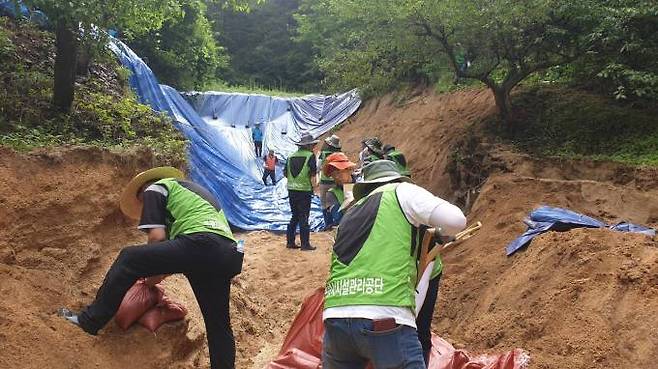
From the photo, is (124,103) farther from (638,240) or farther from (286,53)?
(286,53)

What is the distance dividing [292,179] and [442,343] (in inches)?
182

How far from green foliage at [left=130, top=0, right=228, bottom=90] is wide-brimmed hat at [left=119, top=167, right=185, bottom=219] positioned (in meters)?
13.7

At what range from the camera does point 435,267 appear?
388 cm

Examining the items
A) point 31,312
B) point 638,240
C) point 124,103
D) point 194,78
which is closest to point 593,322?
point 638,240

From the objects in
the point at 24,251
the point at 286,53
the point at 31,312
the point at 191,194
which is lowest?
the point at 31,312

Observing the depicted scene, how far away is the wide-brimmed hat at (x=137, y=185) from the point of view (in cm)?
415

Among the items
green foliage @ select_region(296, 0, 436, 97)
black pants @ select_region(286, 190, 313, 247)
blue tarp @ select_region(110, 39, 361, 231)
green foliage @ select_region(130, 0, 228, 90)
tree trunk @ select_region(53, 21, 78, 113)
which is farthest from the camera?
green foliage @ select_region(130, 0, 228, 90)

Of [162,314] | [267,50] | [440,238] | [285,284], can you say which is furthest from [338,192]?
[267,50]

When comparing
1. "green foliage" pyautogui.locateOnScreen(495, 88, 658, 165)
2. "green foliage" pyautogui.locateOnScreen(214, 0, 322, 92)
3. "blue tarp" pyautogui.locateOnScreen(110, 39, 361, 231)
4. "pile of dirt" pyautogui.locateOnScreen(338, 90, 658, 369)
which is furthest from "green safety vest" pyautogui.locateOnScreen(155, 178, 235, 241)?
"green foliage" pyautogui.locateOnScreen(214, 0, 322, 92)

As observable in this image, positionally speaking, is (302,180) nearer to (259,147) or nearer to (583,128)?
(583,128)

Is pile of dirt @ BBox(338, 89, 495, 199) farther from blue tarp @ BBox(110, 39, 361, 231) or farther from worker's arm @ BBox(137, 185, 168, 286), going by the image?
worker's arm @ BBox(137, 185, 168, 286)

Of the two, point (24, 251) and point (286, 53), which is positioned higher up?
point (286, 53)

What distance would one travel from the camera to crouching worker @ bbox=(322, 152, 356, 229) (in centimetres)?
702

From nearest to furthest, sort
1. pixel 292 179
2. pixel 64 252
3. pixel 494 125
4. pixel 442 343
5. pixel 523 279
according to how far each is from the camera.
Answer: pixel 442 343
pixel 64 252
pixel 523 279
pixel 292 179
pixel 494 125
